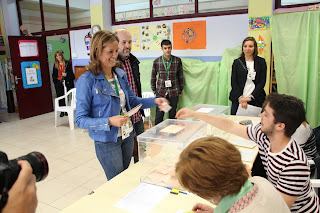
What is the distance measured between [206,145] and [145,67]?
4607mm

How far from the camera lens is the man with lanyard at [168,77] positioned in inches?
189

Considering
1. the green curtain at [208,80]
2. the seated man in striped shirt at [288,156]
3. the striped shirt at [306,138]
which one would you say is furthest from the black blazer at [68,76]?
the seated man in striped shirt at [288,156]

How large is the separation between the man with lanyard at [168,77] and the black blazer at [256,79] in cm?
127

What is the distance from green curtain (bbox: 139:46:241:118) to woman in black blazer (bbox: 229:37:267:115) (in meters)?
0.73

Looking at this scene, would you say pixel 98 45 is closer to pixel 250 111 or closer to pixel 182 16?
pixel 250 111

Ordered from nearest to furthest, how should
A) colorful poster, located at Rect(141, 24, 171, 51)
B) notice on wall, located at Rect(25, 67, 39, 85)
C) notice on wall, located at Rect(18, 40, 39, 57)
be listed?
colorful poster, located at Rect(141, 24, 171, 51), notice on wall, located at Rect(18, 40, 39, 57), notice on wall, located at Rect(25, 67, 39, 85)

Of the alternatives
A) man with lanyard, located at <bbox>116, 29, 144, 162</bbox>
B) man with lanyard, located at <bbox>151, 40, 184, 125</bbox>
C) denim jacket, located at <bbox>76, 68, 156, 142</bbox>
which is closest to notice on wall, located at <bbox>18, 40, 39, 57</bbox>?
man with lanyard, located at <bbox>151, 40, 184, 125</bbox>

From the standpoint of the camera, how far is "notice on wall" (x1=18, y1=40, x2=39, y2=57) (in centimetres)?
682

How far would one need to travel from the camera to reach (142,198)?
158cm

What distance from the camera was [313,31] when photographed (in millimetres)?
3850

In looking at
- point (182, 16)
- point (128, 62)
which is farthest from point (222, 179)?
point (182, 16)

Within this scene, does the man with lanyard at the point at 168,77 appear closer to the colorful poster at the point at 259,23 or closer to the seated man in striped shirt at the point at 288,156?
the colorful poster at the point at 259,23

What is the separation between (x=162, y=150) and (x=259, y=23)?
325 cm

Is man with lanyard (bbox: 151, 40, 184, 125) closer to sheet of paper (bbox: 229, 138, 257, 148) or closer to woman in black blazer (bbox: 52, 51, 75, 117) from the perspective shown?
sheet of paper (bbox: 229, 138, 257, 148)
